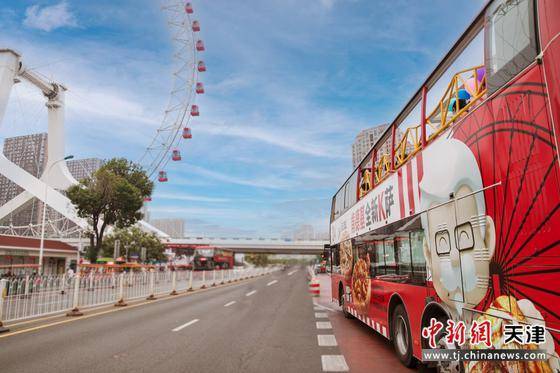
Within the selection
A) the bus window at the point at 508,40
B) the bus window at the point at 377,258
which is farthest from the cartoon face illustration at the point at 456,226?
the bus window at the point at 377,258

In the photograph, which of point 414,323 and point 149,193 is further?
point 149,193

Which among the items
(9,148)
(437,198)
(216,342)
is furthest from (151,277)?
(9,148)

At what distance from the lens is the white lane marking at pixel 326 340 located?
26.3 ft

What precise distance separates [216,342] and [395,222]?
4.54 metres

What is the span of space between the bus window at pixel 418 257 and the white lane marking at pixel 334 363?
1891mm

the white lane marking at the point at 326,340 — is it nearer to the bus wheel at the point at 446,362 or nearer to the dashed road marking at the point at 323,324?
the dashed road marking at the point at 323,324

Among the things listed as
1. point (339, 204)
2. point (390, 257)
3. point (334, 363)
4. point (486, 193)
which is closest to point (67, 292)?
point (339, 204)

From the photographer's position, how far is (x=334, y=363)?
6.40 meters

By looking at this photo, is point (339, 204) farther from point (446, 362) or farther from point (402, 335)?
point (446, 362)

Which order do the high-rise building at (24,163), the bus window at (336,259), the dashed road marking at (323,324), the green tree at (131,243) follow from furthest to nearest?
the green tree at (131,243), the high-rise building at (24,163), the bus window at (336,259), the dashed road marking at (323,324)

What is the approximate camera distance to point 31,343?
25.7 ft

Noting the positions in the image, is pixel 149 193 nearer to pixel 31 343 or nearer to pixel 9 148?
pixel 9 148

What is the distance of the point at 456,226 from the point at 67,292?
14389 millimetres

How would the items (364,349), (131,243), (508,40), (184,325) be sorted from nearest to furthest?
(508,40), (364,349), (184,325), (131,243)
